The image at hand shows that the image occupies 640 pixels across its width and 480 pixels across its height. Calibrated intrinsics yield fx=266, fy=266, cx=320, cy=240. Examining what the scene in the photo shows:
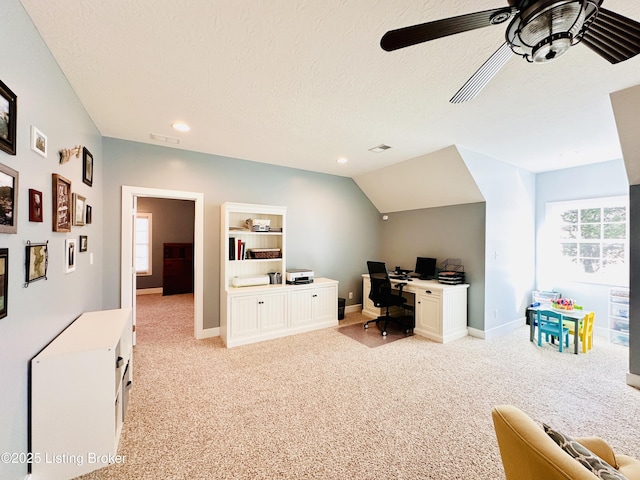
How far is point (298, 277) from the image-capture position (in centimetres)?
416

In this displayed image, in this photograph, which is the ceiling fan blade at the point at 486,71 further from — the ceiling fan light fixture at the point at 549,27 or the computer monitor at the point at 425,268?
the computer monitor at the point at 425,268

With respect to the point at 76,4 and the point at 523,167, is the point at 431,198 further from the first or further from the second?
the point at 76,4

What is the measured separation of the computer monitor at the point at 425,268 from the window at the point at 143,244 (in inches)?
258

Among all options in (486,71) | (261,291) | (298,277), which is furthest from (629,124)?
(261,291)

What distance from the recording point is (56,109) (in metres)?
1.84

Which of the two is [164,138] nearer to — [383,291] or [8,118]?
[8,118]

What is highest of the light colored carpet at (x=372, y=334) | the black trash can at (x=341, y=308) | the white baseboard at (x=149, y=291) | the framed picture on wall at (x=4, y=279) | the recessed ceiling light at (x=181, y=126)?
the recessed ceiling light at (x=181, y=126)

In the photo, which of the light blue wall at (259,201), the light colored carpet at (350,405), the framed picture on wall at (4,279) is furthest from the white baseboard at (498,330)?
the framed picture on wall at (4,279)

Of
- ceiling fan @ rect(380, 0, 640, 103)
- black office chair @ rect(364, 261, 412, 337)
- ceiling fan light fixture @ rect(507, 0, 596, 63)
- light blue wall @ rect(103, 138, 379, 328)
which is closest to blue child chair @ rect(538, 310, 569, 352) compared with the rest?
black office chair @ rect(364, 261, 412, 337)

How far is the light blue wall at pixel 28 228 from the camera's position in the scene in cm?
127

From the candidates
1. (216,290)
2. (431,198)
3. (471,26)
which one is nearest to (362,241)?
(431,198)

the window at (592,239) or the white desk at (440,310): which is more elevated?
the window at (592,239)

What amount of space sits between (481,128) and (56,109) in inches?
148

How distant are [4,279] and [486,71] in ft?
8.19
